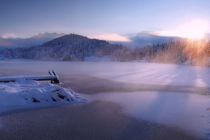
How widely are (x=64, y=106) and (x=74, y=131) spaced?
6118 mm

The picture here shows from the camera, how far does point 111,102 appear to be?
20.4 meters

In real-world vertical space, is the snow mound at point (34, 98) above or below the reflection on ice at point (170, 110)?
above

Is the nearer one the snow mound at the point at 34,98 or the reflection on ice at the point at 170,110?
the reflection on ice at the point at 170,110

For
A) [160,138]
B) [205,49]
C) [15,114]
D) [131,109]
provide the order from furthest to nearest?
[205,49] < [131,109] < [15,114] < [160,138]

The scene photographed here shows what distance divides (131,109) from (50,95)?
6.41 m

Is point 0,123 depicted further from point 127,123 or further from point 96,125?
point 127,123

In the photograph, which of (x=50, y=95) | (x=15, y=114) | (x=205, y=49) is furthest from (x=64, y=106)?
(x=205, y=49)

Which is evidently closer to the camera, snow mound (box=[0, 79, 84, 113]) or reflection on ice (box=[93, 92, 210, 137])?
reflection on ice (box=[93, 92, 210, 137])

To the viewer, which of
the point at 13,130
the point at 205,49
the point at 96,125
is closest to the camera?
the point at 13,130

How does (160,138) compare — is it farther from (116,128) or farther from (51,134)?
(51,134)

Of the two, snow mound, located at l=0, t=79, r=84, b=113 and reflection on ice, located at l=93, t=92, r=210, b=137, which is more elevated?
snow mound, located at l=0, t=79, r=84, b=113

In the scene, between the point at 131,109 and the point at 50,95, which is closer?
the point at 131,109

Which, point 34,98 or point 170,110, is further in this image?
point 34,98

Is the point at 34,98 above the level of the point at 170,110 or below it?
above
